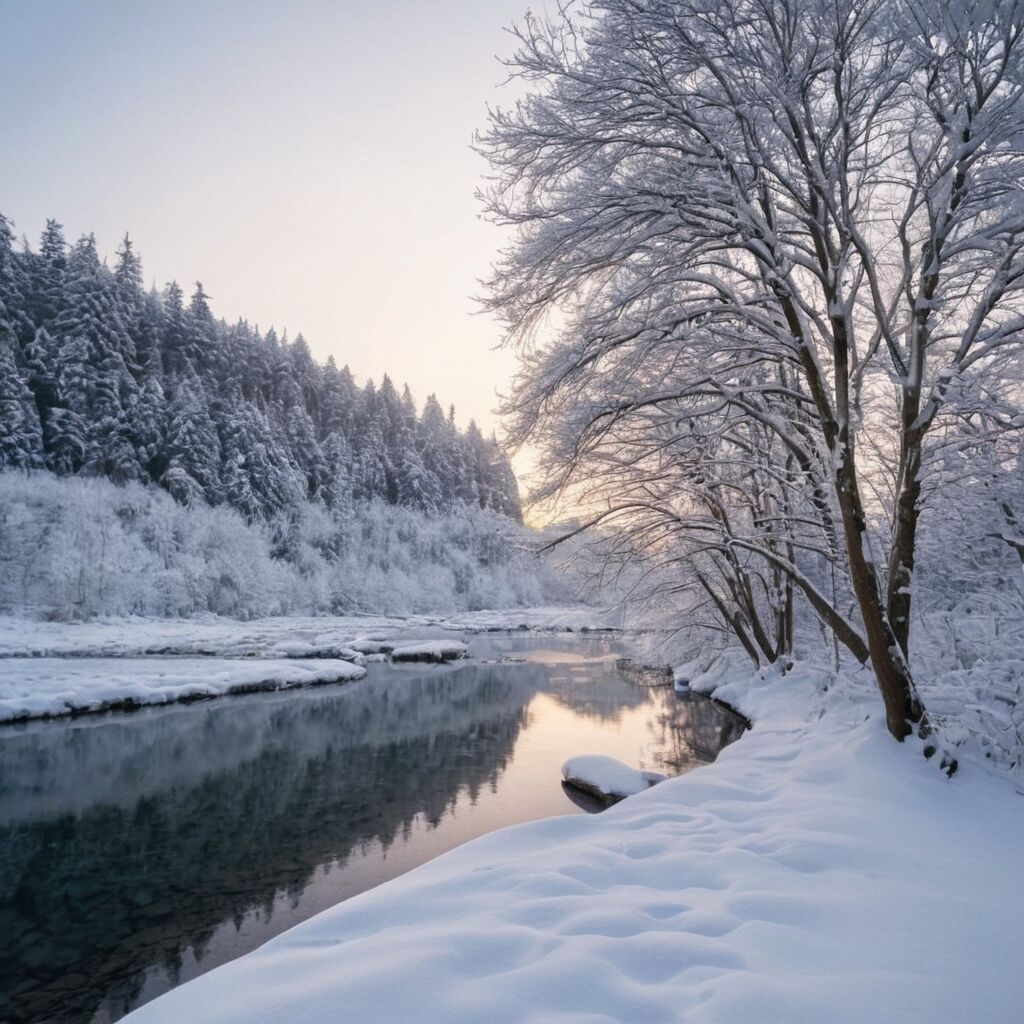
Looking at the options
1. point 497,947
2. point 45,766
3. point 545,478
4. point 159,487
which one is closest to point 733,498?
point 545,478

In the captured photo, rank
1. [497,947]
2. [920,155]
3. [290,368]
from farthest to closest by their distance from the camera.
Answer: [290,368] < [920,155] < [497,947]

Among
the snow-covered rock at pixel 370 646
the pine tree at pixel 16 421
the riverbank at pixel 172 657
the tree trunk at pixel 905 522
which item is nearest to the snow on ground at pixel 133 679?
the riverbank at pixel 172 657

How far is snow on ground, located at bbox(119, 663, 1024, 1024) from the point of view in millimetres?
2246

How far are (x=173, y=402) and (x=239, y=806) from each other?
46819 millimetres

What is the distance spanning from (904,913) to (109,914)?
25.0ft

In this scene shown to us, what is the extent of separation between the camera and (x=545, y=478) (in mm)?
7582

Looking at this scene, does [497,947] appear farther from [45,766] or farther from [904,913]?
[45,766]

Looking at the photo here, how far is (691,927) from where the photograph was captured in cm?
286

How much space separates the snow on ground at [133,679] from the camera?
16.4m

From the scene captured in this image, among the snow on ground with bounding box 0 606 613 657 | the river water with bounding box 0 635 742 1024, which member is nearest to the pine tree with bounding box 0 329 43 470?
the snow on ground with bounding box 0 606 613 657

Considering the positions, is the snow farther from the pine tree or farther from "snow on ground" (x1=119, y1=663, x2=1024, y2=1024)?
the pine tree

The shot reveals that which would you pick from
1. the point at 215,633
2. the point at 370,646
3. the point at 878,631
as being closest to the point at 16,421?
the point at 215,633

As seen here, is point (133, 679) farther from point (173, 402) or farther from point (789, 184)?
point (173, 402)

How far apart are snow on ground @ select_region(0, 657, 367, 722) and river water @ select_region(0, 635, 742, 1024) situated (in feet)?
2.93
